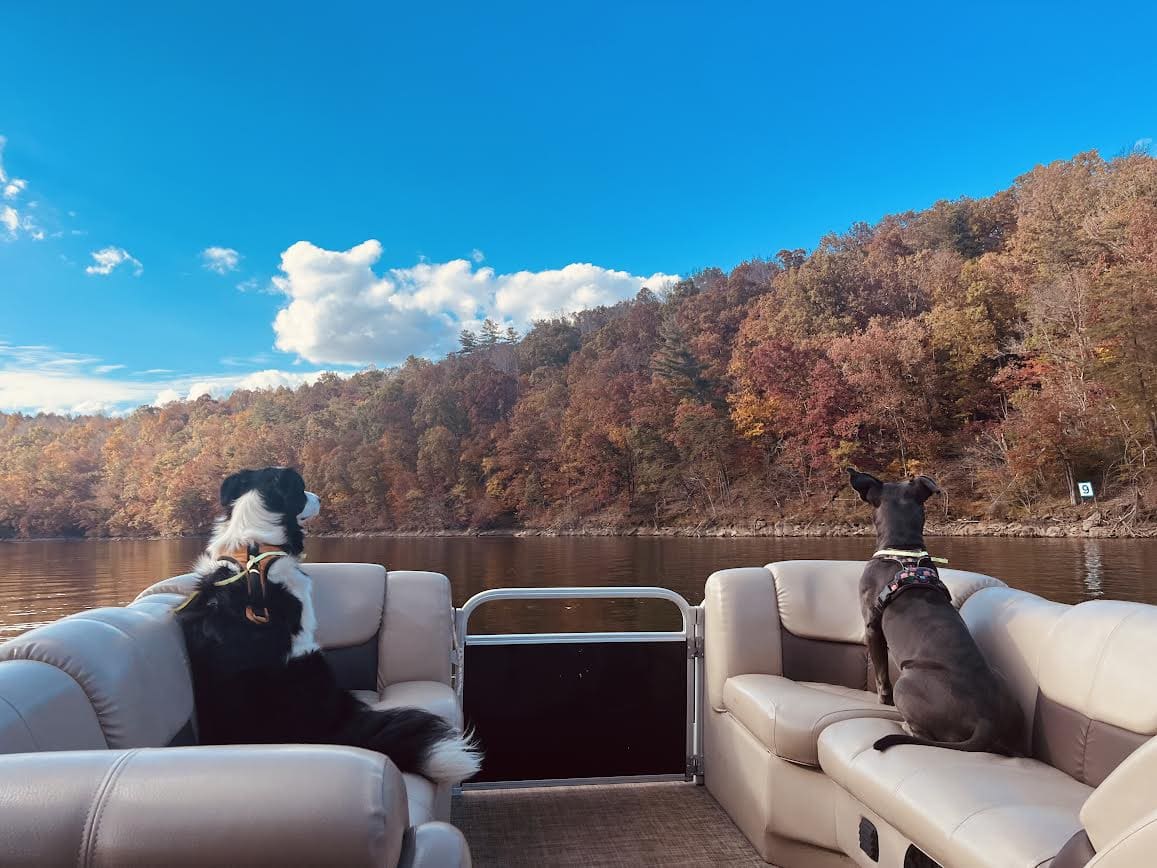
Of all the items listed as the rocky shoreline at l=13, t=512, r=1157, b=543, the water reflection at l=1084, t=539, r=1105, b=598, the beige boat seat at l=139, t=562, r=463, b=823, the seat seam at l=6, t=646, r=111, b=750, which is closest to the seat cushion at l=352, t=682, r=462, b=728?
the beige boat seat at l=139, t=562, r=463, b=823

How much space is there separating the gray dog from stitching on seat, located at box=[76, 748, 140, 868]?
1.72m

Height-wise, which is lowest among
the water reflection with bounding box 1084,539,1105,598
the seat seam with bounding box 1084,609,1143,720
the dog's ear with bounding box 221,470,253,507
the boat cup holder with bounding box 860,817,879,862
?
the water reflection with bounding box 1084,539,1105,598

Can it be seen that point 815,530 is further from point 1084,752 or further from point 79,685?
point 79,685

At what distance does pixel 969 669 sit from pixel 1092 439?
85.0 feet

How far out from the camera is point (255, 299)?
41188 mm

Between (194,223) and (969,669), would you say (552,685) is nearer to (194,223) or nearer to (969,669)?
(969,669)

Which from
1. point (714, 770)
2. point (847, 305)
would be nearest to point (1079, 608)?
point (714, 770)

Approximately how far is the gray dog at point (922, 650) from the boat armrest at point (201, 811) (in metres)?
1.58

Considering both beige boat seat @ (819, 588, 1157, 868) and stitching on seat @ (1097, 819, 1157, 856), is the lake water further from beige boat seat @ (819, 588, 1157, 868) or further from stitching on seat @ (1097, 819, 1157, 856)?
stitching on seat @ (1097, 819, 1157, 856)

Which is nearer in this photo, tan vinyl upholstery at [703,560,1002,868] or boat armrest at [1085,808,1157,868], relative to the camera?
boat armrest at [1085,808,1157,868]

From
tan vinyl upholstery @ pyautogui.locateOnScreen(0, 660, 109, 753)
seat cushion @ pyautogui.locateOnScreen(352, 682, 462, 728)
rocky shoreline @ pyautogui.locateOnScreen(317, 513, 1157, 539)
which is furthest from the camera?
rocky shoreline @ pyautogui.locateOnScreen(317, 513, 1157, 539)

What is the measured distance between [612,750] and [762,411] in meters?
29.6

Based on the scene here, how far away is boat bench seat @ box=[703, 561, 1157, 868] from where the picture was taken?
4.86 feet

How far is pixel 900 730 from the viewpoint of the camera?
205 cm
